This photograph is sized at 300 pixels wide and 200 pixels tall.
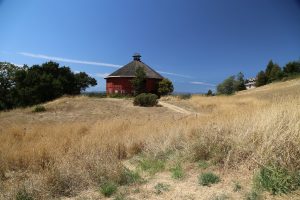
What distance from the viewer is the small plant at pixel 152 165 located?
6383mm

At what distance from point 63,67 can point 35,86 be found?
297 inches

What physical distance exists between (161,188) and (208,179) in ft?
2.59

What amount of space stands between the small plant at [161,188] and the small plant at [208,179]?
0.56 metres

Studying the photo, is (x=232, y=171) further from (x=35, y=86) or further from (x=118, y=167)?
(x=35, y=86)

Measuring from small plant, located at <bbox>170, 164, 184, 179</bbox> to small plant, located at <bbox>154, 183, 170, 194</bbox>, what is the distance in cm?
45

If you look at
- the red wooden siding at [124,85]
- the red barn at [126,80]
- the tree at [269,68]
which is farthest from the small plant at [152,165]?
the tree at [269,68]

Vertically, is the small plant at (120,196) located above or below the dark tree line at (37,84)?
below

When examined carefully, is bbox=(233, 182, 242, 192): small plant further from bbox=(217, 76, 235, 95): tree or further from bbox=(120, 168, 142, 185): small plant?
bbox=(217, 76, 235, 95): tree

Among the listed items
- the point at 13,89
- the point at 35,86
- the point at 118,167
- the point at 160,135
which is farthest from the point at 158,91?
the point at 118,167

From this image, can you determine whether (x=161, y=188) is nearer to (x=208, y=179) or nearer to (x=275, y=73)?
(x=208, y=179)

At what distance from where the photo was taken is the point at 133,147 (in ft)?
27.2

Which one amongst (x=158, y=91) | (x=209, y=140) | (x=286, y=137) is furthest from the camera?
(x=158, y=91)

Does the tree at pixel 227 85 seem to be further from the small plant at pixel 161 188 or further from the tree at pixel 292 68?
the small plant at pixel 161 188

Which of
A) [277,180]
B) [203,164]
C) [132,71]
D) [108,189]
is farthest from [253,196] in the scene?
[132,71]
